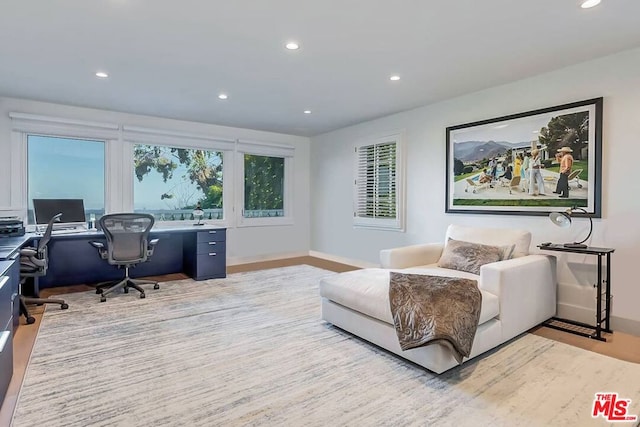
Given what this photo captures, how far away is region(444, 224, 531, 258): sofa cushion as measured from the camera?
3285 millimetres

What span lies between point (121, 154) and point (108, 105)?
0.73m

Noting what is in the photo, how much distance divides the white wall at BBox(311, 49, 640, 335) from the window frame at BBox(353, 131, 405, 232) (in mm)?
98

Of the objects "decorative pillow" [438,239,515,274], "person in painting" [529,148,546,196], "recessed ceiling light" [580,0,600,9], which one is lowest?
"decorative pillow" [438,239,515,274]

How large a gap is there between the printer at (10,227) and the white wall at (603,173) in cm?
459

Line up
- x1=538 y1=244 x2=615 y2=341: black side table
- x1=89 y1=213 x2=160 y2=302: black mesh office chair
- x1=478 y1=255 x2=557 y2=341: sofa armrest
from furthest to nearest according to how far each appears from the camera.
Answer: x1=89 y1=213 x2=160 y2=302: black mesh office chair < x1=538 y1=244 x2=615 y2=341: black side table < x1=478 y1=255 x2=557 y2=341: sofa armrest

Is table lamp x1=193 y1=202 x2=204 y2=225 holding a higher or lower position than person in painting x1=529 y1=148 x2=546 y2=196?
lower

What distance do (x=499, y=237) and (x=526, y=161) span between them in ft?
2.98

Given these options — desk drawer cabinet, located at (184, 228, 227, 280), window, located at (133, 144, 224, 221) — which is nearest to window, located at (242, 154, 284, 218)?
window, located at (133, 144, 224, 221)

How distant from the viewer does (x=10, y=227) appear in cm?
383

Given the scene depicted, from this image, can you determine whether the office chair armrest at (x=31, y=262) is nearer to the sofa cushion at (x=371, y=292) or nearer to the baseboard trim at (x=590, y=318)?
the sofa cushion at (x=371, y=292)

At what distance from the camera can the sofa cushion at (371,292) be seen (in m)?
2.52

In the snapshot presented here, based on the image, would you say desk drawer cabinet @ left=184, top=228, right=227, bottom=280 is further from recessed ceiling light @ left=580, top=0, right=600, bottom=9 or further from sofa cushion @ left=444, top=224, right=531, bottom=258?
recessed ceiling light @ left=580, top=0, right=600, bottom=9

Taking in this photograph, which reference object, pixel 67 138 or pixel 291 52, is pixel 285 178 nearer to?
pixel 67 138

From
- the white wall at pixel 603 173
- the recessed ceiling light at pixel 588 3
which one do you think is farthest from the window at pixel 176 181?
the recessed ceiling light at pixel 588 3
